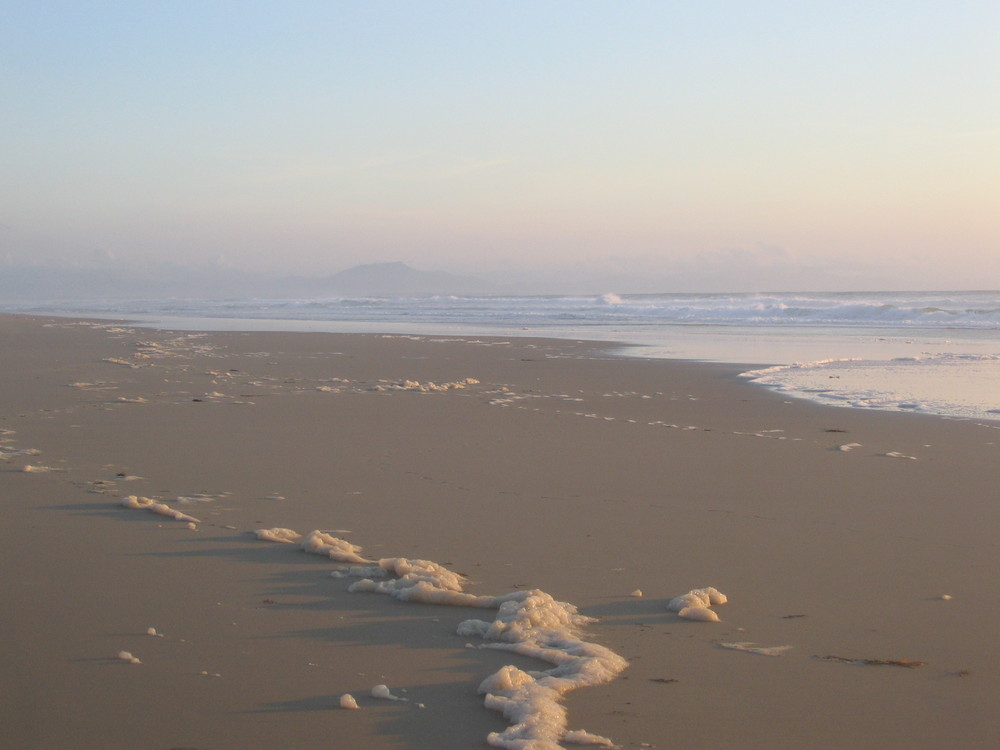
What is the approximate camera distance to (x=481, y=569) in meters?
3.74

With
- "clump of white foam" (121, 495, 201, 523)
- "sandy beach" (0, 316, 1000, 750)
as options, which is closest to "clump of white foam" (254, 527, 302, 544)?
"sandy beach" (0, 316, 1000, 750)

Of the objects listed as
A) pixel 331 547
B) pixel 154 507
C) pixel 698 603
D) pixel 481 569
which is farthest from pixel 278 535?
pixel 698 603

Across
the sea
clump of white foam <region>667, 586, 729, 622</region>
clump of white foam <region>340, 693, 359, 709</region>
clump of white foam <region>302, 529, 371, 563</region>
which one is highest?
the sea

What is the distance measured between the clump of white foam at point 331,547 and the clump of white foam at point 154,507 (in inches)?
29.5

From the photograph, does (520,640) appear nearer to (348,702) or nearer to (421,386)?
(348,702)

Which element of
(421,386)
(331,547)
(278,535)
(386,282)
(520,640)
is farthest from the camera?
(386,282)

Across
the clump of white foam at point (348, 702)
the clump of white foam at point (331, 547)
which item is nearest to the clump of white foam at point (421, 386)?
the clump of white foam at point (331, 547)

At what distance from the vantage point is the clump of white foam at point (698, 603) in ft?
10.4

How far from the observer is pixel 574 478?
5.51m

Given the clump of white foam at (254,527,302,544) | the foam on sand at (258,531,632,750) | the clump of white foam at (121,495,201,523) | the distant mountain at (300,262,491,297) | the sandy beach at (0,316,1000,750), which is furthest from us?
the distant mountain at (300,262,491,297)

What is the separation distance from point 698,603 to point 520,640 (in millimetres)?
705

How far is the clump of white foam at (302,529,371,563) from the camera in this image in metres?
3.79

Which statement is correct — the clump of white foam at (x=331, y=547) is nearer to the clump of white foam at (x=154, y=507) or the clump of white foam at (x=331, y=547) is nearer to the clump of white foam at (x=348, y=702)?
the clump of white foam at (x=154, y=507)

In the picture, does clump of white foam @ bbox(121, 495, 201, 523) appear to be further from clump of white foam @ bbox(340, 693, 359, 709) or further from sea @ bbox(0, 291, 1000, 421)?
sea @ bbox(0, 291, 1000, 421)
